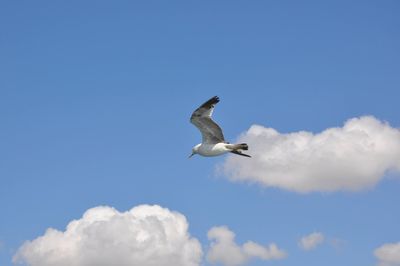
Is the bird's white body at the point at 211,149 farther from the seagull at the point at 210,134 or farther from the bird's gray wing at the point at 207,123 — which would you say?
the bird's gray wing at the point at 207,123

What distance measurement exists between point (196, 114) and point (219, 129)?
8.97 ft

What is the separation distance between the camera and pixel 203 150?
7575 cm

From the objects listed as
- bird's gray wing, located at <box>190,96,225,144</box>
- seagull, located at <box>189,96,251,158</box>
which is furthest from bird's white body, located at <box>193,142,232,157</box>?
bird's gray wing, located at <box>190,96,225,144</box>

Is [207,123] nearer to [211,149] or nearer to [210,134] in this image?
[210,134]

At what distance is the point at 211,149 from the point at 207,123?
3.21m

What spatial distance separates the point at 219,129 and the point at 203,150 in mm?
3727

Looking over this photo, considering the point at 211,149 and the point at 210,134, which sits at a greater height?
the point at 210,134

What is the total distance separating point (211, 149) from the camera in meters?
74.6

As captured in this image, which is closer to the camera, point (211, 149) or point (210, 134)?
point (210, 134)

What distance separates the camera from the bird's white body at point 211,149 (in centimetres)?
7344

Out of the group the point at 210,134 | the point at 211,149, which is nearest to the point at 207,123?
the point at 210,134

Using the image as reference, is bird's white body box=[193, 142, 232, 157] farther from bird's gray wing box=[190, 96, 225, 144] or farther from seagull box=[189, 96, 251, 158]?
bird's gray wing box=[190, 96, 225, 144]

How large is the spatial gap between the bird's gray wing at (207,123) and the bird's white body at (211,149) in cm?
50

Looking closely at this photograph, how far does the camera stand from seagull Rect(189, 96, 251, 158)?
7175 cm
